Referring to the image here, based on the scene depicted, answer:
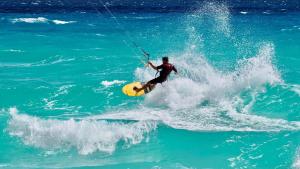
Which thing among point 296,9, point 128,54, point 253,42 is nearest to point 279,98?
point 128,54

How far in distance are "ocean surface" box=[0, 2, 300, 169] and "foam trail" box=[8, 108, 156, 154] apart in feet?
0.14

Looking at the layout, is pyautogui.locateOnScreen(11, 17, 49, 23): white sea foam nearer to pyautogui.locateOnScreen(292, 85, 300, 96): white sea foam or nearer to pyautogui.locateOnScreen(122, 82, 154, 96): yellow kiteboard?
pyautogui.locateOnScreen(292, 85, 300, 96): white sea foam

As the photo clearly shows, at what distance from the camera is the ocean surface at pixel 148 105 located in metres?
19.7

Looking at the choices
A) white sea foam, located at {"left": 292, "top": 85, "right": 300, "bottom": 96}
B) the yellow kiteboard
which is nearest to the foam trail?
the yellow kiteboard

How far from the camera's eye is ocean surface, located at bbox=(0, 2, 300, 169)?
64.7 ft

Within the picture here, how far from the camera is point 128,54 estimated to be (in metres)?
37.1

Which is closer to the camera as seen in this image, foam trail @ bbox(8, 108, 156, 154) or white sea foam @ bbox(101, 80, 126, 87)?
foam trail @ bbox(8, 108, 156, 154)

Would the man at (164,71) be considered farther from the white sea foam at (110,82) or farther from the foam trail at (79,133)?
the white sea foam at (110,82)

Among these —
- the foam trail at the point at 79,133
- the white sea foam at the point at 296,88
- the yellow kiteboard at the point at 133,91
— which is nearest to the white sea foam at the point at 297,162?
the foam trail at the point at 79,133

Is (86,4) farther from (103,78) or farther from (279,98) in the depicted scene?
(279,98)

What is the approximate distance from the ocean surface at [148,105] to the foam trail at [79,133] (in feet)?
0.14

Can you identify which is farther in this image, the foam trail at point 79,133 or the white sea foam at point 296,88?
the white sea foam at point 296,88

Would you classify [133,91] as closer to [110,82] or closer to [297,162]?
[110,82]

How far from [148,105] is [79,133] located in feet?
16.8
